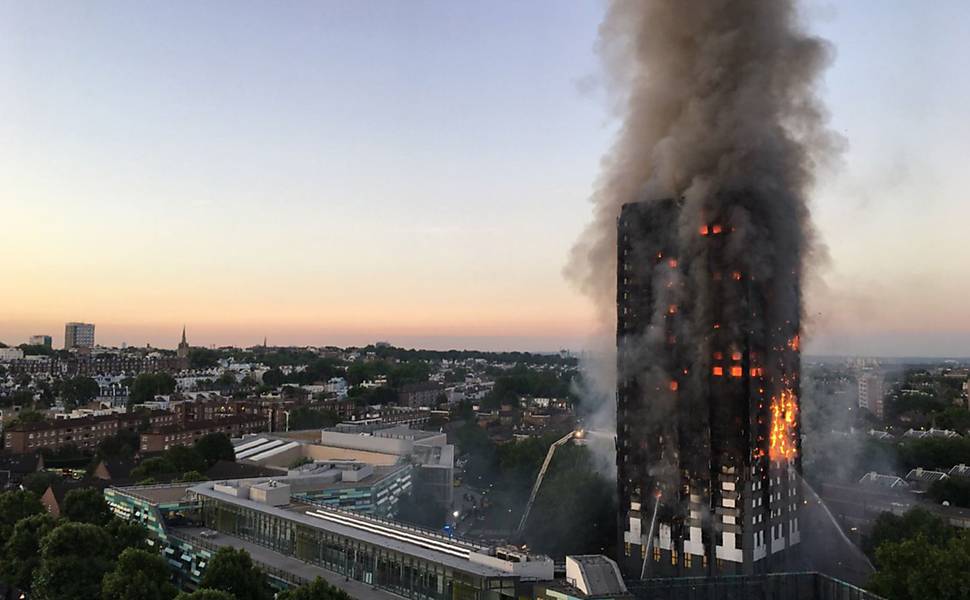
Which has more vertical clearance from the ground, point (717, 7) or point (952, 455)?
point (717, 7)

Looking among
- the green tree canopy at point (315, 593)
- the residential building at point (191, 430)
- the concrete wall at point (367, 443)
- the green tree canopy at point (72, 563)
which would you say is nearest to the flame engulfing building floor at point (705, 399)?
the green tree canopy at point (315, 593)

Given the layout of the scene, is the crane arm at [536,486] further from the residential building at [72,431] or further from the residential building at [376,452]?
the residential building at [72,431]

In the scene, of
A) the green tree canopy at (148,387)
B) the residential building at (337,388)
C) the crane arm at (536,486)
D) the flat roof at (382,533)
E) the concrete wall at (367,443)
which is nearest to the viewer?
the flat roof at (382,533)

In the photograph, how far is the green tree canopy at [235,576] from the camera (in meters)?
31.3

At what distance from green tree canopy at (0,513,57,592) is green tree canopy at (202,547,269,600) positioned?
11671 mm

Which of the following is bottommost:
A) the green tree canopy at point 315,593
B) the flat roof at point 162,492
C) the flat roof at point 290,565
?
the flat roof at point 290,565

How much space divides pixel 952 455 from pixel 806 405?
1542 cm

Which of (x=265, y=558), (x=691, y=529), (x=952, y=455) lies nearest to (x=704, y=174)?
(x=691, y=529)

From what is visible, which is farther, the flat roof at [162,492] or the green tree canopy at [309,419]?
the green tree canopy at [309,419]

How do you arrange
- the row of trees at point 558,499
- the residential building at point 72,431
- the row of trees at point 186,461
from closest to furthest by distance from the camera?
the row of trees at point 558,499, the row of trees at point 186,461, the residential building at point 72,431

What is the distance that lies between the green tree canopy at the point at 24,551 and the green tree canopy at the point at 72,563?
2.00 m

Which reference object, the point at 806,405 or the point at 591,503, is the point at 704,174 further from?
the point at 806,405

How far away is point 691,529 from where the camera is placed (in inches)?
1794

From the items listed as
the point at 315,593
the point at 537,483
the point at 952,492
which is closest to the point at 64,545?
the point at 315,593
